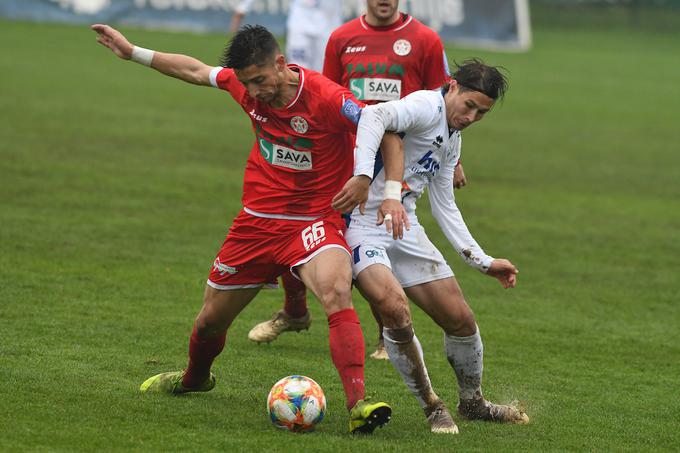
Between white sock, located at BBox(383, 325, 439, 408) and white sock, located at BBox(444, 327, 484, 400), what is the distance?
33 cm

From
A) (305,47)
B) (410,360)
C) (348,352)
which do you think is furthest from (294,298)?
(305,47)

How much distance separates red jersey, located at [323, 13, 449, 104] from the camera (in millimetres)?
8234

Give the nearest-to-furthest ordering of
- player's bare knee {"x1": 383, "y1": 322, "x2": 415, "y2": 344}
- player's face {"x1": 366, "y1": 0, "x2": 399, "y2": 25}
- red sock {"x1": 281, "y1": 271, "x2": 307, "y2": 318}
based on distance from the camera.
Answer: player's bare knee {"x1": 383, "y1": 322, "x2": 415, "y2": 344} → red sock {"x1": 281, "y1": 271, "x2": 307, "y2": 318} → player's face {"x1": 366, "y1": 0, "x2": 399, "y2": 25}

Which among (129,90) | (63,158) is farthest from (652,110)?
(63,158)

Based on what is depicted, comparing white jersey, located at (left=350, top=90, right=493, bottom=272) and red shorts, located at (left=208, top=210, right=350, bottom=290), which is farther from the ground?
white jersey, located at (left=350, top=90, right=493, bottom=272)

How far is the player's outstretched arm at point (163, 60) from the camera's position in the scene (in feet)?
21.8

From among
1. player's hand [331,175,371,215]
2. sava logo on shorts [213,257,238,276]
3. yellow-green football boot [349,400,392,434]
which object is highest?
player's hand [331,175,371,215]

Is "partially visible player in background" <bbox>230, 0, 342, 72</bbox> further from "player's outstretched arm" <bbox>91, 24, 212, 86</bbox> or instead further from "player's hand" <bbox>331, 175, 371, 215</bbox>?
"player's hand" <bbox>331, 175, 371, 215</bbox>

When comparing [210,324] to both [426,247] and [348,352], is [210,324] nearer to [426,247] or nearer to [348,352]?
[348,352]

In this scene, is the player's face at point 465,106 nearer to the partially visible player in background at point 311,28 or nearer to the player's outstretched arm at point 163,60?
the player's outstretched arm at point 163,60

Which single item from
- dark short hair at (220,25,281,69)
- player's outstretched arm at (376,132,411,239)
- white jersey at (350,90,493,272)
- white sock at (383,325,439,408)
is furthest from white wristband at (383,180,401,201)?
dark short hair at (220,25,281,69)

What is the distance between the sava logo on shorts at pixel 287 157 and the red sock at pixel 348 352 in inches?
35.0

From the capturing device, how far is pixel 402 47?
827 centimetres

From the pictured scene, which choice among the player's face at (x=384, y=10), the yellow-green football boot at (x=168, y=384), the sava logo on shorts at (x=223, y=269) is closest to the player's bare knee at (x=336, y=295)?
the sava logo on shorts at (x=223, y=269)
